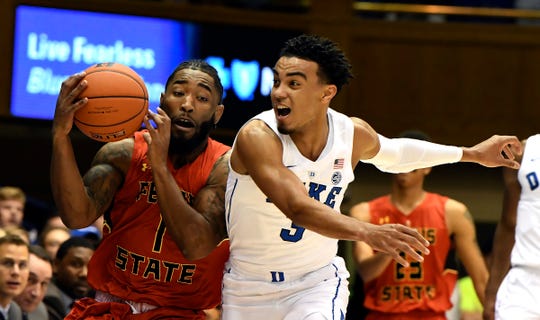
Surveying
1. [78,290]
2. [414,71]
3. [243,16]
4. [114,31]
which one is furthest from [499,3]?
[78,290]

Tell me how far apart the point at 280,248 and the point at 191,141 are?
0.76 meters

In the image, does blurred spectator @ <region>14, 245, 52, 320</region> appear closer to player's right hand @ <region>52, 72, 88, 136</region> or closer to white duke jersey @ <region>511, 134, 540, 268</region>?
player's right hand @ <region>52, 72, 88, 136</region>

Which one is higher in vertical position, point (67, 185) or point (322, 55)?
point (322, 55)

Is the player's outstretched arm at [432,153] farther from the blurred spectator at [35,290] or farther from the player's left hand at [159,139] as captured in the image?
the blurred spectator at [35,290]

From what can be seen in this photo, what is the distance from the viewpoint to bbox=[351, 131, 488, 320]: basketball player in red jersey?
8.18m

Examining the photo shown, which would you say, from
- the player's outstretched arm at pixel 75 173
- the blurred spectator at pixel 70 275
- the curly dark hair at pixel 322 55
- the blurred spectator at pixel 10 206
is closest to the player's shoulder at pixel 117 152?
the player's outstretched arm at pixel 75 173

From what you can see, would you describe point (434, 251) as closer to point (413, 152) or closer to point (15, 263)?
point (413, 152)

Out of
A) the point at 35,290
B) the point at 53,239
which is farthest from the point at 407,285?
the point at 53,239

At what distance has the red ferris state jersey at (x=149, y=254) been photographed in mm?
5801

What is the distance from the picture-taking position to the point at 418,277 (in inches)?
323

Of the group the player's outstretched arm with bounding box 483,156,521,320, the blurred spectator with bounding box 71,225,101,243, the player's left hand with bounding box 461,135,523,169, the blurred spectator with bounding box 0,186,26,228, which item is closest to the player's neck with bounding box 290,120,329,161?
the player's left hand with bounding box 461,135,523,169

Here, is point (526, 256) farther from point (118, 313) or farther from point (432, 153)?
point (118, 313)

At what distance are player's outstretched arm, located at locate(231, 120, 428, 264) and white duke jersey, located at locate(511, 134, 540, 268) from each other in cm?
224

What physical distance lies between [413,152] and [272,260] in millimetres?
1075
